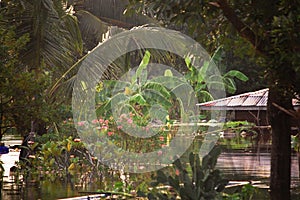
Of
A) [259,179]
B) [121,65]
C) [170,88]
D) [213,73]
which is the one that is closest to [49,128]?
[121,65]

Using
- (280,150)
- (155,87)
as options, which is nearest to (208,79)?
(155,87)

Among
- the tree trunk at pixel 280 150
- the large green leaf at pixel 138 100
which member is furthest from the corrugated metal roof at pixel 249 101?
the tree trunk at pixel 280 150

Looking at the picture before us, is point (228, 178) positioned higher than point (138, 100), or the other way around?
point (138, 100)

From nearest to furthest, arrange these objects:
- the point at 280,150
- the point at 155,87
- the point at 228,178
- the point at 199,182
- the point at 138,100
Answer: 1. the point at 199,182
2. the point at 280,150
3. the point at 228,178
4. the point at 138,100
5. the point at 155,87

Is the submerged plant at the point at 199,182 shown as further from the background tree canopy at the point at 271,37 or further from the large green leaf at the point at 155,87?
the large green leaf at the point at 155,87

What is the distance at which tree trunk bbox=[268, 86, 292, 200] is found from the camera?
382 inches

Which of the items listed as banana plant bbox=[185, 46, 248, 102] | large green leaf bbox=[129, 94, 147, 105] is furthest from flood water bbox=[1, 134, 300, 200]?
banana plant bbox=[185, 46, 248, 102]

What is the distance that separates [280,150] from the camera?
981cm

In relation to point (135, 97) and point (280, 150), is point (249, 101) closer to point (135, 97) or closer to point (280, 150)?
point (135, 97)

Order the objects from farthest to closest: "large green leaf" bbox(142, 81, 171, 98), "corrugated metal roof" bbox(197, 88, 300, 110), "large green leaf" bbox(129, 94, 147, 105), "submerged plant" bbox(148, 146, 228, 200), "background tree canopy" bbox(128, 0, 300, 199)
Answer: "large green leaf" bbox(142, 81, 171, 98) < "large green leaf" bbox(129, 94, 147, 105) < "corrugated metal roof" bbox(197, 88, 300, 110) < "submerged plant" bbox(148, 146, 228, 200) < "background tree canopy" bbox(128, 0, 300, 199)

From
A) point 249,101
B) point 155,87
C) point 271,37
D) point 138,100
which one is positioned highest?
point 155,87

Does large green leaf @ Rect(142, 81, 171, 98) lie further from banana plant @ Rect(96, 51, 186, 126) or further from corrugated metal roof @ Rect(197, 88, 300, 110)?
corrugated metal roof @ Rect(197, 88, 300, 110)

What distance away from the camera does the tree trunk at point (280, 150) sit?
382 inches

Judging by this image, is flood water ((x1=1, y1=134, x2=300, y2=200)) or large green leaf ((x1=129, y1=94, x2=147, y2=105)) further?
large green leaf ((x1=129, y1=94, x2=147, y2=105))
